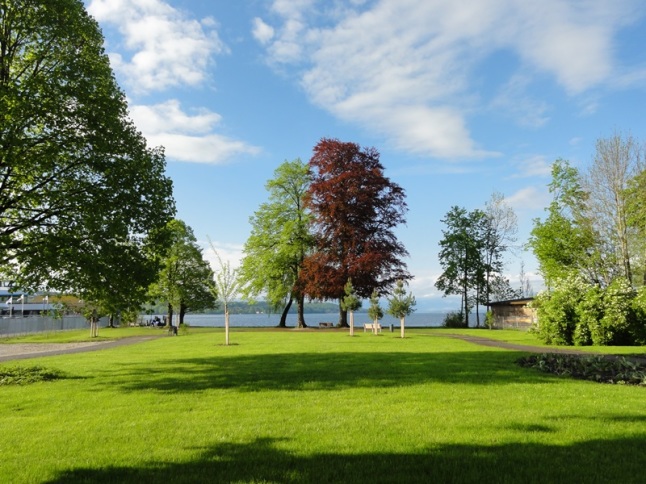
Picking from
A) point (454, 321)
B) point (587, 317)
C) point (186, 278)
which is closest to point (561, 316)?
point (587, 317)

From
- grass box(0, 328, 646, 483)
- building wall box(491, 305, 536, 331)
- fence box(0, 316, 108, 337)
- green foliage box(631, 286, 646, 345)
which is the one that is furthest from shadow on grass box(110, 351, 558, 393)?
building wall box(491, 305, 536, 331)

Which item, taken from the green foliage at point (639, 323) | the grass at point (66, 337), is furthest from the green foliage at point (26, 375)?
the green foliage at point (639, 323)

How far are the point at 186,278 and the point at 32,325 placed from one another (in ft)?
59.3

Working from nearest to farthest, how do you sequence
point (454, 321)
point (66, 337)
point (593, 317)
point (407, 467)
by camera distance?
point (407, 467)
point (593, 317)
point (66, 337)
point (454, 321)

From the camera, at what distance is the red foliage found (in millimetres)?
45062

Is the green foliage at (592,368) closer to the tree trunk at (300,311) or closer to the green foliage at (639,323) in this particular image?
the green foliage at (639,323)

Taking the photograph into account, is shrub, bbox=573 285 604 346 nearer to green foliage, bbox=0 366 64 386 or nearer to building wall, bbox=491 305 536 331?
building wall, bbox=491 305 536 331

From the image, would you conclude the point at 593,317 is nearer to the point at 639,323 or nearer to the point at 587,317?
the point at 587,317

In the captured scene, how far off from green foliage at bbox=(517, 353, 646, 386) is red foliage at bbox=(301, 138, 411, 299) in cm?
2865

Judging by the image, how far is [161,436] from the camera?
23.2 ft

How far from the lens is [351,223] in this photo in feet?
155

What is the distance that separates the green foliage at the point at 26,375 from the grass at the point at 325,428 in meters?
0.97

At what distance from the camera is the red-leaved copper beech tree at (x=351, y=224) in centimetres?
4506

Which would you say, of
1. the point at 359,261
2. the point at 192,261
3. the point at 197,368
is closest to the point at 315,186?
the point at 359,261
